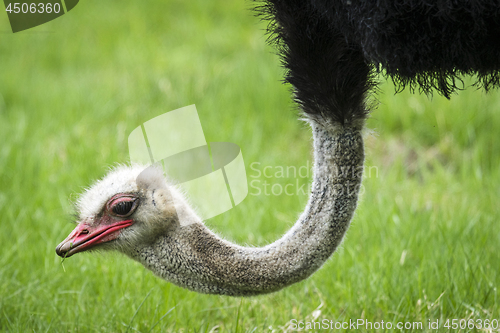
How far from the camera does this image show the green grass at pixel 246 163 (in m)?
3.28

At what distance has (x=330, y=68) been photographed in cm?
226

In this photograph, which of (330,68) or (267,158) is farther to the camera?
(267,158)

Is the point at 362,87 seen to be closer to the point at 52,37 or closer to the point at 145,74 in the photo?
the point at 145,74

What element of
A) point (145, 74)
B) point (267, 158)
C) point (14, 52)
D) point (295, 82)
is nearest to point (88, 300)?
point (295, 82)

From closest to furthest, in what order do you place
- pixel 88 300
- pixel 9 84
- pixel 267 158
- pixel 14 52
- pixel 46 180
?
pixel 88 300, pixel 46 180, pixel 267 158, pixel 9 84, pixel 14 52

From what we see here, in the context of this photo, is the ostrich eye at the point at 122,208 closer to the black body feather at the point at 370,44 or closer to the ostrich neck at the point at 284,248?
the ostrich neck at the point at 284,248

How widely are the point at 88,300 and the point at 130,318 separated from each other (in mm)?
380

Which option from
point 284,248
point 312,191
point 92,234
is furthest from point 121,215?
point 312,191

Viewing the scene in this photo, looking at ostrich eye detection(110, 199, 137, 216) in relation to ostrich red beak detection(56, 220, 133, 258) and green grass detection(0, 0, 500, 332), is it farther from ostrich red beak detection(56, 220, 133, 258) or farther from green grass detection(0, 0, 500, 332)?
green grass detection(0, 0, 500, 332)

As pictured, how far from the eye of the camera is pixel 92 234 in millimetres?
2268

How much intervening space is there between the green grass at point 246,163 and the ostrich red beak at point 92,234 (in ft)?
0.43

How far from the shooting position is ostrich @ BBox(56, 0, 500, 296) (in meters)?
2.22

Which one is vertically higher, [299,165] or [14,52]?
[14,52]

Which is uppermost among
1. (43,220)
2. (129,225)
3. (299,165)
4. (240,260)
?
(129,225)
